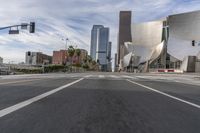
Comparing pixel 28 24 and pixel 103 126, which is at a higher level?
pixel 28 24

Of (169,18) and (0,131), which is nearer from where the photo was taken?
(0,131)

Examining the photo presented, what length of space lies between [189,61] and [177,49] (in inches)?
505

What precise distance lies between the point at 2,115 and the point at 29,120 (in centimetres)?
98

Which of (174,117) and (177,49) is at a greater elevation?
(177,49)

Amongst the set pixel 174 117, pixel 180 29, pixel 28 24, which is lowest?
pixel 174 117

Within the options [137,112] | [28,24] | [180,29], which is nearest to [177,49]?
[180,29]

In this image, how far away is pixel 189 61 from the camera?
121 m

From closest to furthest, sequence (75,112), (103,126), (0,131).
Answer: (0,131) < (103,126) < (75,112)

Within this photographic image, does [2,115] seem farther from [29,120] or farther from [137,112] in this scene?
[137,112]

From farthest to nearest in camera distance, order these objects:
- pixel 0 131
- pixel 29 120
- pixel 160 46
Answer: pixel 160 46, pixel 29 120, pixel 0 131

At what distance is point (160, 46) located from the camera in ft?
483

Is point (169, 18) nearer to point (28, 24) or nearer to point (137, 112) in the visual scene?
point (28, 24)

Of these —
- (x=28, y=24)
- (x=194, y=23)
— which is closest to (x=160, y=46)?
(x=194, y=23)

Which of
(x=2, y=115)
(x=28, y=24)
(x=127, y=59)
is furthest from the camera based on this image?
(x=127, y=59)
